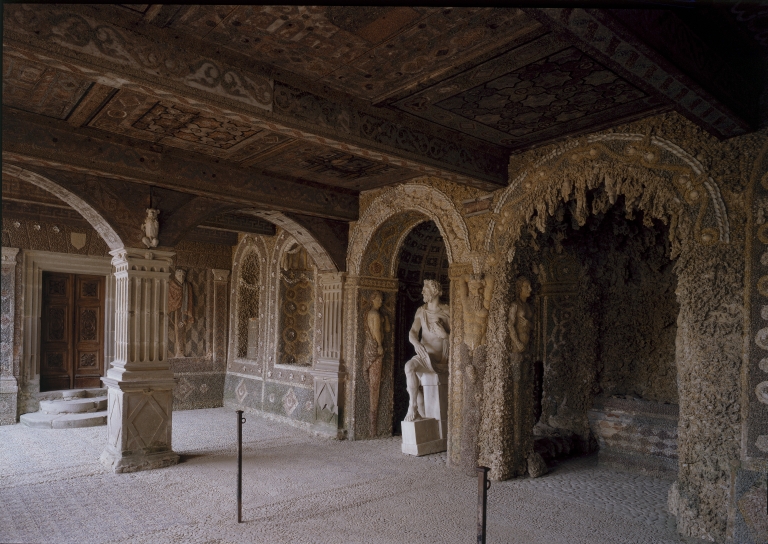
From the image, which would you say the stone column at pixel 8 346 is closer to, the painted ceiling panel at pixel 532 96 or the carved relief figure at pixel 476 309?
the carved relief figure at pixel 476 309

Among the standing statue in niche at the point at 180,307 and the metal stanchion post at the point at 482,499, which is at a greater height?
the standing statue in niche at the point at 180,307

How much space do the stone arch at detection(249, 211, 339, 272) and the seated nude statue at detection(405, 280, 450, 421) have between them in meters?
1.52

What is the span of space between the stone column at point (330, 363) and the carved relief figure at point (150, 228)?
8.74 feet

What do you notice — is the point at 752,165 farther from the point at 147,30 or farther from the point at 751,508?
the point at 147,30

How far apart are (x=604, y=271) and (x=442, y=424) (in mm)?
3002

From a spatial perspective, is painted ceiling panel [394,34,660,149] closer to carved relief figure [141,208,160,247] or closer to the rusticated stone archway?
the rusticated stone archway

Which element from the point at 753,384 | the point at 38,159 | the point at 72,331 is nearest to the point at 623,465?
the point at 753,384

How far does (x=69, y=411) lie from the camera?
887 cm

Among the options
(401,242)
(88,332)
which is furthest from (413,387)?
(88,332)

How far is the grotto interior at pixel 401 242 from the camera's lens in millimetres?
3531

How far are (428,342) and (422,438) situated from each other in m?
1.29

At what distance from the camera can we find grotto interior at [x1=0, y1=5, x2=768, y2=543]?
3531 mm

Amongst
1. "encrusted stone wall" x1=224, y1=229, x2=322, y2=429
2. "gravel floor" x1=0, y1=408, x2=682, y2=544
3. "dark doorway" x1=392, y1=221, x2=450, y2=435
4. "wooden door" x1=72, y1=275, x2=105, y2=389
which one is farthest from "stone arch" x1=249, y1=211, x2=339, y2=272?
"wooden door" x1=72, y1=275, x2=105, y2=389

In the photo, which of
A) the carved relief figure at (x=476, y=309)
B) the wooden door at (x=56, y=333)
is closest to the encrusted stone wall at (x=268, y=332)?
the wooden door at (x=56, y=333)
